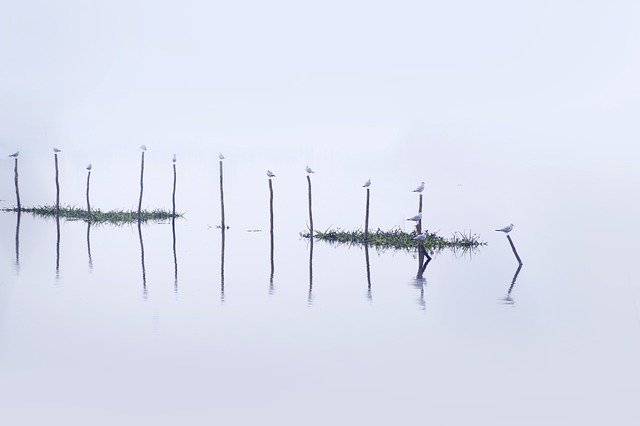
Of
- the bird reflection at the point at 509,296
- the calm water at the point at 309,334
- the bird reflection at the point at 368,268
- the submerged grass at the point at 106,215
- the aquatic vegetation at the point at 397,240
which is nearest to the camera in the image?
the calm water at the point at 309,334

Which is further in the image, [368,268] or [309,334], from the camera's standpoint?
[368,268]

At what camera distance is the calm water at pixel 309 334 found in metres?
15.0

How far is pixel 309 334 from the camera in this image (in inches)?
802

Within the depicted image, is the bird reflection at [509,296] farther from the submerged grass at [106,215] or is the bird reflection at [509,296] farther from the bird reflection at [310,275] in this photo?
the submerged grass at [106,215]

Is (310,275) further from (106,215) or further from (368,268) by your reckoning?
(106,215)

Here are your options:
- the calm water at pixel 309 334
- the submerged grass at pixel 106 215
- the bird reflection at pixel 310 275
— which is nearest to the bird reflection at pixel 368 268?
the calm water at pixel 309 334

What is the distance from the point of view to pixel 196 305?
23.7 metres

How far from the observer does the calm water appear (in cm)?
1497

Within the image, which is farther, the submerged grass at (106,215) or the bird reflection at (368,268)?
the submerged grass at (106,215)

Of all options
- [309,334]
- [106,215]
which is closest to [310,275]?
[309,334]

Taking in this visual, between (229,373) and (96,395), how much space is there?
2535mm

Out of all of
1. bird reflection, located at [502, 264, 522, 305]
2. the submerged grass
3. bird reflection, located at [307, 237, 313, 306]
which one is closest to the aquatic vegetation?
bird reflection, located at [307, 237, 313, 306]

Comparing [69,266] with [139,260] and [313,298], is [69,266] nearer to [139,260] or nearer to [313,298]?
[139,260]

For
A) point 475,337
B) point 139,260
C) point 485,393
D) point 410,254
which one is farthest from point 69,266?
point 485,393
